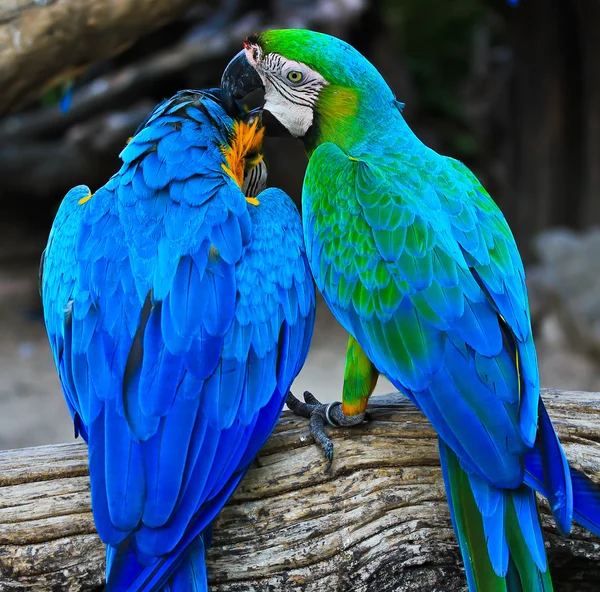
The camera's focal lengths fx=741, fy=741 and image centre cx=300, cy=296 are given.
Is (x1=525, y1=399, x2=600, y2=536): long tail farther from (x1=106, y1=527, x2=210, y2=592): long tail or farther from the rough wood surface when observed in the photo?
(x1=106, y1=527, x2=210, y2=592): long tail

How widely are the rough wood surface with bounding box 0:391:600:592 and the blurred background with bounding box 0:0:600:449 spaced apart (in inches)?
78.9

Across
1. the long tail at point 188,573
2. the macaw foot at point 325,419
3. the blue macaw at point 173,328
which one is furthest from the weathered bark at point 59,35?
the long tail at point 188,573

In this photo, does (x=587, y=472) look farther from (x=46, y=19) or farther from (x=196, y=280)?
(x=46, y=19)

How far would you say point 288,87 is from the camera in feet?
4.10

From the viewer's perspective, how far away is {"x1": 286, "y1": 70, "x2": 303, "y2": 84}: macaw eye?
4.04ft

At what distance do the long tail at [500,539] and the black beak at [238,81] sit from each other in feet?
2.44

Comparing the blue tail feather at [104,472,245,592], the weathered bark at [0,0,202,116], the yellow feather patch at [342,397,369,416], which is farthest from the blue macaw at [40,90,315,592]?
the weathered bark at [0,0,202,116]

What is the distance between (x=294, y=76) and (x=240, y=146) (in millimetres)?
161

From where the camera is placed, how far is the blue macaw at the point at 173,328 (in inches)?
38.8

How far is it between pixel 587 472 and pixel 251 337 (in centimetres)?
64

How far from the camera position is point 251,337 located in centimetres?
110

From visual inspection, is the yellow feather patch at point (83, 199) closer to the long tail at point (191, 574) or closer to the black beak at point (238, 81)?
the black beak at point (238, 81)

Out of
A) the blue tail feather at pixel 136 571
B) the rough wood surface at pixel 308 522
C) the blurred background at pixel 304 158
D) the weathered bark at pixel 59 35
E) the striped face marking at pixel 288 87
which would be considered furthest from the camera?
the blurred background at pixel 304 158

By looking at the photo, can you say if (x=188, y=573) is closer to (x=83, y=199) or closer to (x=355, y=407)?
(x=355, y=407)
